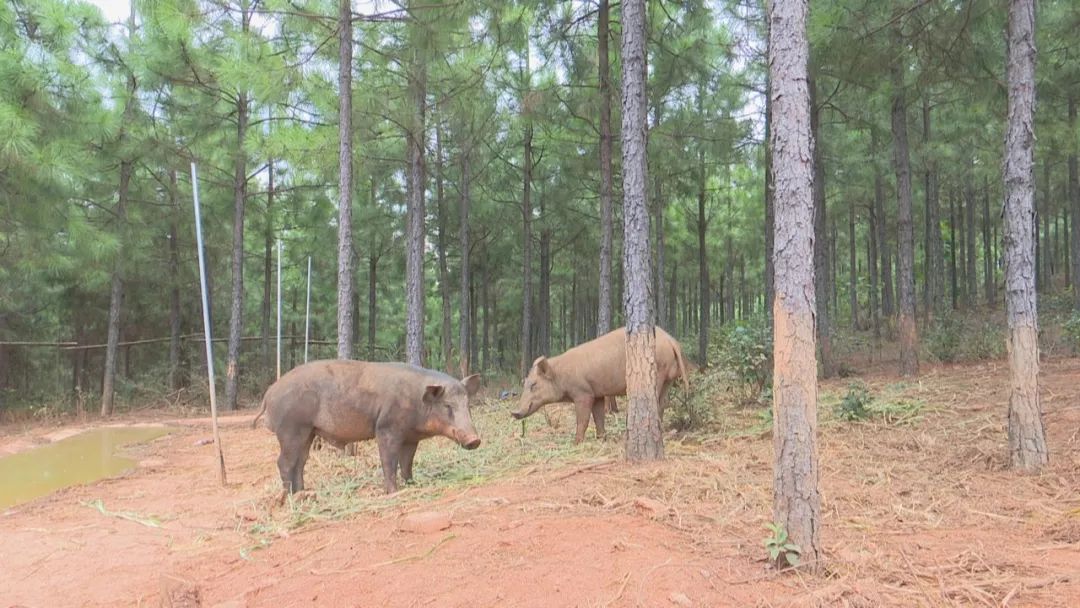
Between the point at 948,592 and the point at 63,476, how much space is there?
37.6 feet

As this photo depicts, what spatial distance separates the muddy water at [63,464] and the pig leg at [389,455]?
4912 millimetres

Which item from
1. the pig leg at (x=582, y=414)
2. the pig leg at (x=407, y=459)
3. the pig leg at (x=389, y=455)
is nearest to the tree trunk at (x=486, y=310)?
the pig leg at (x=582, y=414)

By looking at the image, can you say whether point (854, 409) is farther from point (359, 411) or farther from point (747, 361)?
point (359, 411)

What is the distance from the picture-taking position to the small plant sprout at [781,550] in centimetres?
395

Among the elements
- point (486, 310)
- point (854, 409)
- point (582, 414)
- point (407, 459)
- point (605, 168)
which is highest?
point (605, 168)

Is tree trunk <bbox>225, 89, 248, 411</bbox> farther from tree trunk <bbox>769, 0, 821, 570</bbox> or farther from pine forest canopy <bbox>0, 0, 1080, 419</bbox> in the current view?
tree trunk <bbox>769, 0, 821, 570</bbox>

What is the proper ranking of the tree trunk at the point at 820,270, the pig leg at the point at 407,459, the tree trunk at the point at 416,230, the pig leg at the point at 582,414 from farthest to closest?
the tree trunk at the point at 820,270
the tree trunk at the point at 416,230
the pig leg at the point at 582,414
the pig leg at the point at 407,459

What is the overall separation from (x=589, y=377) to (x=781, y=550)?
6328 millimetres

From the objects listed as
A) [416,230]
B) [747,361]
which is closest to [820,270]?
[747,361]

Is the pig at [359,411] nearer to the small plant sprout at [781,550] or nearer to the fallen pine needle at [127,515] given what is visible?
the fallen pine needle at [127,515]

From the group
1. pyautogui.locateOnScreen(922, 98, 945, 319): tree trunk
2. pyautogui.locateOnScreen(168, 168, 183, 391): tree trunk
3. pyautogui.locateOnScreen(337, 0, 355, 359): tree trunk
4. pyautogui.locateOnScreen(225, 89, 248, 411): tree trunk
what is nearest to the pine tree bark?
pyautogui.locateOnScreen(337, 0, 355, 359): tree trunk

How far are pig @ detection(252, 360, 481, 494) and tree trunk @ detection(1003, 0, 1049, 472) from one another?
5.16m

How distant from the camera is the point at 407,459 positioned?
312 inches

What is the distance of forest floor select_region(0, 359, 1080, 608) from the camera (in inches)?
155
